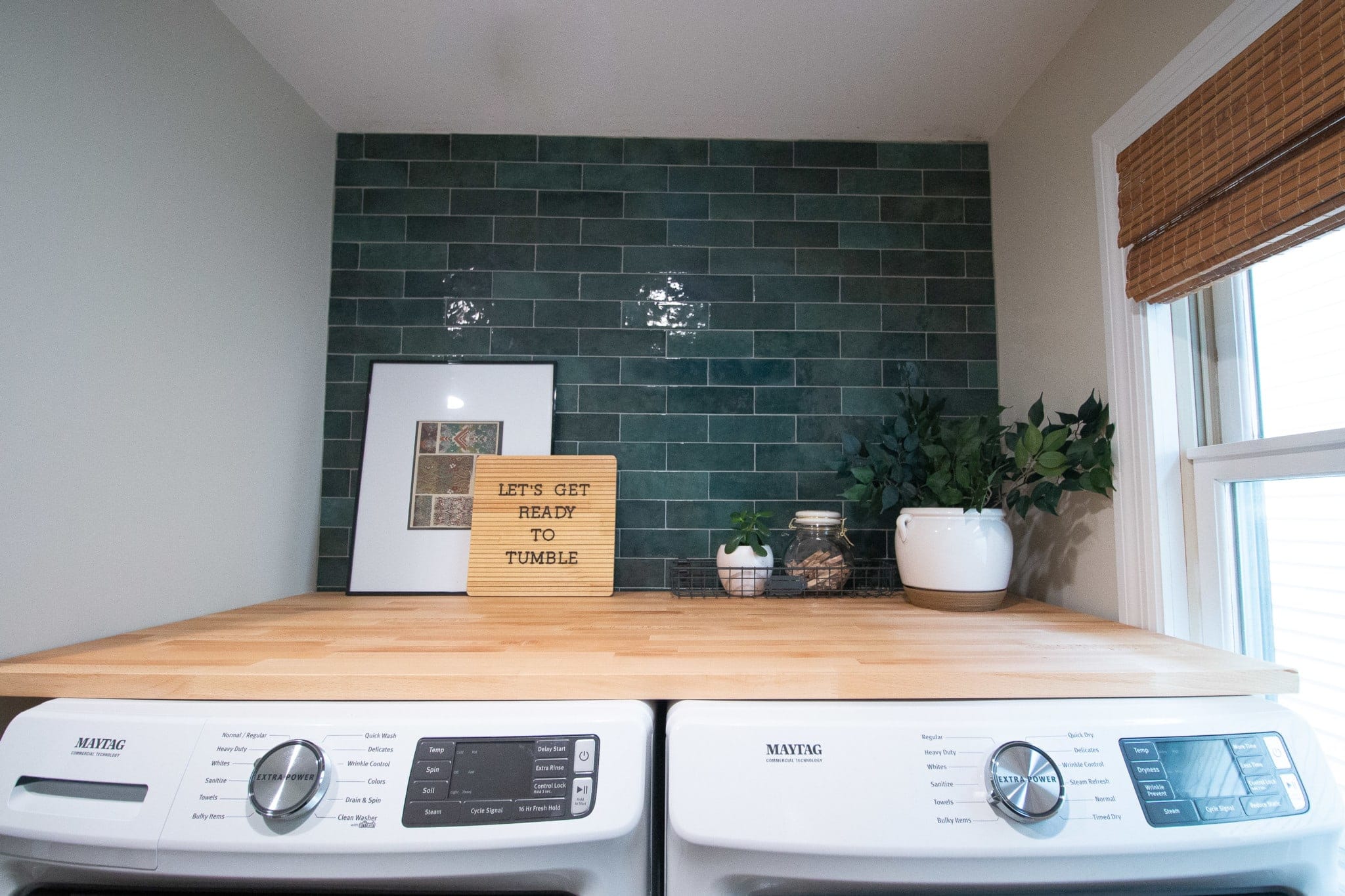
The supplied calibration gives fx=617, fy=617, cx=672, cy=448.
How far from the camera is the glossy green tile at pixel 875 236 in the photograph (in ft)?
5.25

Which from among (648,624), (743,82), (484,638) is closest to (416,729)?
(484,638)

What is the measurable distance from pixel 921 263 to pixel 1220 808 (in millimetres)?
1267

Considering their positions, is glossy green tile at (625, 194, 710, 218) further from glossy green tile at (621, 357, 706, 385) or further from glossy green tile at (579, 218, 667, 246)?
glossy green tile at (621, 357, 706, 385)

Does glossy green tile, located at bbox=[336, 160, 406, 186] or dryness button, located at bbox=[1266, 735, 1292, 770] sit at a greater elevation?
glossy green tile, located at bbox=[336, 160, 406, 186]

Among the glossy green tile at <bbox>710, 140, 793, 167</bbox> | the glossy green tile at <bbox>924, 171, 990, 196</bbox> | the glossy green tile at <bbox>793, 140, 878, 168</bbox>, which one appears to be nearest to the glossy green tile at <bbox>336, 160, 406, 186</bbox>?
the glossy green tile at <bbox>710, 140, 793, 167</bbox>

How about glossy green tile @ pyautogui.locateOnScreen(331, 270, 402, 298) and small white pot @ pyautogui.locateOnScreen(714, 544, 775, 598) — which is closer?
small white pot @ pyautogui.locateOnScreen(714, 544, 775, 598)

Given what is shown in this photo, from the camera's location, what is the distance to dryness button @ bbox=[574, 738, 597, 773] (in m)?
0.70

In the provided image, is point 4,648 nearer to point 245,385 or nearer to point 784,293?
point 245,385

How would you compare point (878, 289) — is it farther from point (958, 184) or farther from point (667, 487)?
point (667, 487)

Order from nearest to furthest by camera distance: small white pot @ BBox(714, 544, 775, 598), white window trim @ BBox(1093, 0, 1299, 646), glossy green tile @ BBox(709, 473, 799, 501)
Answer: white window trim @ BBox(1093, 0, 1299, 646)
small white pot @ BBox(714, 544, 775, 598)
glossy green tile @ BBox(709, 473, 799, 501)

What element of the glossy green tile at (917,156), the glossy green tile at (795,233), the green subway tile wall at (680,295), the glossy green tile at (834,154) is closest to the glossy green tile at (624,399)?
the green subway tile wall at (680,295)

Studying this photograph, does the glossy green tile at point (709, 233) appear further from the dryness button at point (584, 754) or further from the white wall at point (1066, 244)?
the dryness button at point (584, 754)

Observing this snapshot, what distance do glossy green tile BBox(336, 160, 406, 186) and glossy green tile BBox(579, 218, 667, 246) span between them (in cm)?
51

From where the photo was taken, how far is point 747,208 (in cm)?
160
